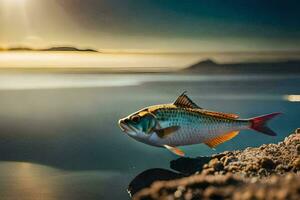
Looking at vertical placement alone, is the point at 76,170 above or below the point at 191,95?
below

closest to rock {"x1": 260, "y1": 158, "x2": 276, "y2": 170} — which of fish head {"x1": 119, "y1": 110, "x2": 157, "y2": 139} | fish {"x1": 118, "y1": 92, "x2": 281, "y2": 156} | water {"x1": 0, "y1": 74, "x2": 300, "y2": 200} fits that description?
fish {"x1": 118, "y1": 92, "x2": 281, "y2": 156}

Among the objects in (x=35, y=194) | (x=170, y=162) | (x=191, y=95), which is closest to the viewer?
(x=35, y=194)

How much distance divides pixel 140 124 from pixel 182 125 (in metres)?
0.14

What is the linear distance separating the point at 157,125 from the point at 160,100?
0.46 m

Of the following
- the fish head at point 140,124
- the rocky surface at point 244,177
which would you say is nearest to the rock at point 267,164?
the rocky surface at point 244,177

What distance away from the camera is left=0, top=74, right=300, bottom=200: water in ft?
5.43

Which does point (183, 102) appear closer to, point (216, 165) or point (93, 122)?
point (216, 165)

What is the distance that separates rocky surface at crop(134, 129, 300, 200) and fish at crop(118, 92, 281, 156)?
105 millimetres

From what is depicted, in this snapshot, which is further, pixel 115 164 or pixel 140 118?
pixel 115 164

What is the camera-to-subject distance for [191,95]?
Result: 6.32 feet

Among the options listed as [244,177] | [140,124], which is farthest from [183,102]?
[244,177]

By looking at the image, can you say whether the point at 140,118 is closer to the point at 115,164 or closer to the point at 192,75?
the point at 115,164

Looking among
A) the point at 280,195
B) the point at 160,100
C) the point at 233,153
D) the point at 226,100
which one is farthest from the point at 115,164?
the point at 280,195

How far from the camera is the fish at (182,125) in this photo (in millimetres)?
1395
